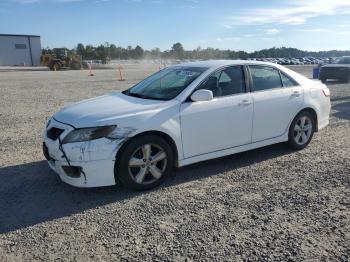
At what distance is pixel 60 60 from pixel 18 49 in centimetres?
2056

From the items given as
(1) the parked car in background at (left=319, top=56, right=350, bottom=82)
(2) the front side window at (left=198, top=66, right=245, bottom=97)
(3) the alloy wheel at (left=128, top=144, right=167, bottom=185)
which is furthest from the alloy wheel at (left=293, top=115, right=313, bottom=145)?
(1) the parked car in background at (left=319, top=56, right=350, bottom=82)

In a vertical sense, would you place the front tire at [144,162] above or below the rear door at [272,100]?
below

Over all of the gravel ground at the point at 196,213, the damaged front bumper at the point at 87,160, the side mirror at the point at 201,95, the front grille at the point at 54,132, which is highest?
the side mirror at the point at 201,95

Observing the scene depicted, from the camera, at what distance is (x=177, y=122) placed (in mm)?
A: 4574

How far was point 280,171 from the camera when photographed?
16.9 feet

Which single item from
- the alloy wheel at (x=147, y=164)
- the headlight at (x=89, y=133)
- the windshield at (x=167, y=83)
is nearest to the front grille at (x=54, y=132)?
the headlight at (x=89, y=133)

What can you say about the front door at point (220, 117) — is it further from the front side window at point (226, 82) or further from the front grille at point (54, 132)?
the front grille at point (54, 132)

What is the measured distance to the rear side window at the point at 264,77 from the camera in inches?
216

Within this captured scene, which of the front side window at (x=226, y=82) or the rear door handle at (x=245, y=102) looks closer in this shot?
the front side window at (x=226, y=82)

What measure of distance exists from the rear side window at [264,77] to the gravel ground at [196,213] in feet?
3.85

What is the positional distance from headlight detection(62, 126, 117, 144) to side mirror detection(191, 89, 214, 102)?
1.18 metres

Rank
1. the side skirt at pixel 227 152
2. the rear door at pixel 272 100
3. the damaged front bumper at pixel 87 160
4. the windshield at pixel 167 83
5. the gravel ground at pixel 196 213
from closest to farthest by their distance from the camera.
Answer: the gravel ground at pixel 196 213 → the damaged front bumper at pixel 87 160 → the side skirt at pixel 227 152 → the windshield at pixel 167 83 → the rear door at pixel 272 100

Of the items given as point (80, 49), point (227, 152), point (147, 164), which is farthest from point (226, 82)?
point (80, 49)

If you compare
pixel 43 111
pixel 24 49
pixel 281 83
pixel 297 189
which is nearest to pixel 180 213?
pixel 297 189
